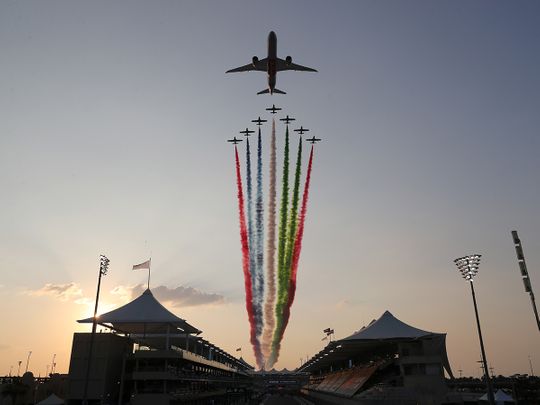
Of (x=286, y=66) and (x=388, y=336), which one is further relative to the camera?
(x=388, y=336)

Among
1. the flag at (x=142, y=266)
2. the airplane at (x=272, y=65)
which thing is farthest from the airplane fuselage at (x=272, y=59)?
the flag at (x=142, y=266)

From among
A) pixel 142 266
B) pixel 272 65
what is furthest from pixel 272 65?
pixel 142 266

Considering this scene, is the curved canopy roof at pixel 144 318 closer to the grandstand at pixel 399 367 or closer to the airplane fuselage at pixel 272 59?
the grandstand at pixel 399 367

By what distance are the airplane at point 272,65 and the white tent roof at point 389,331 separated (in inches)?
1606

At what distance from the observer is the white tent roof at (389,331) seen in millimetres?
68250

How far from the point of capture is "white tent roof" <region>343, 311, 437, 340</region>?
68250 mm

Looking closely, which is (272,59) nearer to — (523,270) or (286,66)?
(286,66)

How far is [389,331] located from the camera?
2763 inches

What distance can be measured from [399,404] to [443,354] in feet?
64.1

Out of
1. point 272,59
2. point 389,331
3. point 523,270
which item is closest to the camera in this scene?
point 523,270

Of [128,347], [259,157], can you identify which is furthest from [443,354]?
[128,347]

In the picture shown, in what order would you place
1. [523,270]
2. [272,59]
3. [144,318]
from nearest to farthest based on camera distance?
[523,270] → [272,59] → [144,318]

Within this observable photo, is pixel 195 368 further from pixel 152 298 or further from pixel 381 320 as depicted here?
pixel 381 320

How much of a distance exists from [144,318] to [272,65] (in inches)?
1660
